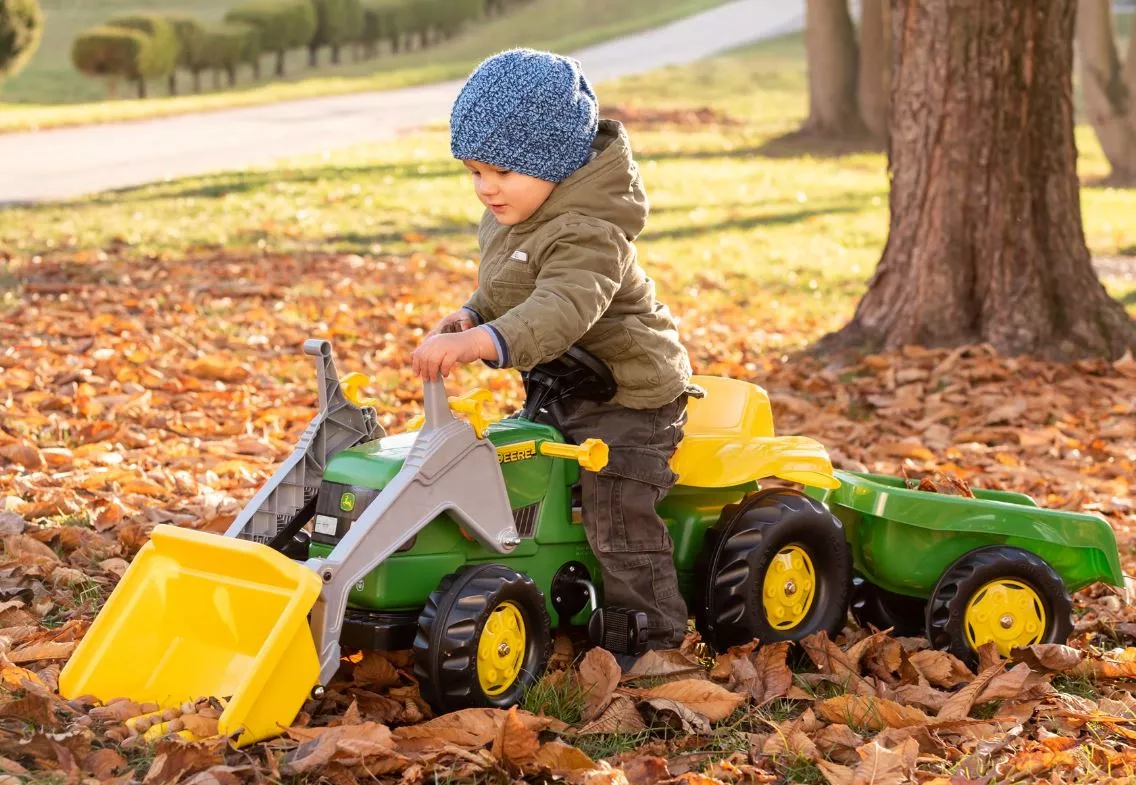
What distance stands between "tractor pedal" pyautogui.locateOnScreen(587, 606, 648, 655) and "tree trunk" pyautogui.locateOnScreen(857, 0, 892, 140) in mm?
16870

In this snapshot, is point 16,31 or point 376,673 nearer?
point 376,673

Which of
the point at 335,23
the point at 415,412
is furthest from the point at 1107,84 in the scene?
the point at 335,23

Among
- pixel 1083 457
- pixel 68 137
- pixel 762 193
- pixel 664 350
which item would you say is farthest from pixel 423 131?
pixel 664 350

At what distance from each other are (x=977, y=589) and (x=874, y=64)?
1817cm

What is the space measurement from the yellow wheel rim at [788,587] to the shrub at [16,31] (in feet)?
77.4

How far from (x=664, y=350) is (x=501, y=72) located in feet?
2.78

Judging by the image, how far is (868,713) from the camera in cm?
354

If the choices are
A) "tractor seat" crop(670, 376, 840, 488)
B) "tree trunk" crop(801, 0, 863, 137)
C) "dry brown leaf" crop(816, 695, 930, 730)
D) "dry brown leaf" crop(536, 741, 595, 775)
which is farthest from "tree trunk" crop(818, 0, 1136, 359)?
"tree trunk" crop(801, 0, 863, 137)

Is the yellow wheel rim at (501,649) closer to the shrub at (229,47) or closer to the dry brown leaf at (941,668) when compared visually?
the dry brown leaf at (941,668)

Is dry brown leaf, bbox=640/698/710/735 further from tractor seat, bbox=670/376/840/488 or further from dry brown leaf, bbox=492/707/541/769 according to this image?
tractor seat, bbox=670/376/840/488

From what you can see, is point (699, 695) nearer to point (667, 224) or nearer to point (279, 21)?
point (667, 224)

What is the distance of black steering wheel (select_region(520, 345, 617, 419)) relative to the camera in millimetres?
3750

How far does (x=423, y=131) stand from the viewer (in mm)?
21250

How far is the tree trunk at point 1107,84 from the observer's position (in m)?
19.3
